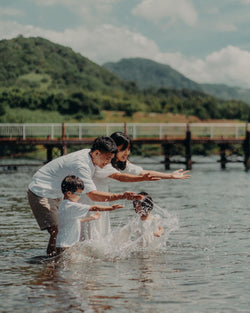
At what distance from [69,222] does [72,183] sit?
1.91ft

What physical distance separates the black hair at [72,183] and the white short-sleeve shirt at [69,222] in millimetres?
246

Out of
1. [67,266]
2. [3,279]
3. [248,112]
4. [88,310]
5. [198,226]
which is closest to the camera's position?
[88,310]

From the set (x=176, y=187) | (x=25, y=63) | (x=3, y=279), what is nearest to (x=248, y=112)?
(x=25, y=63)

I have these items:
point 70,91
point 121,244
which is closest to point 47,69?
point 70,91

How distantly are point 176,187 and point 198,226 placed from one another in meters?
11.8

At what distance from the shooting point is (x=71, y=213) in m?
7.48

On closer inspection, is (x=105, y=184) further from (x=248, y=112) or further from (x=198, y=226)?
(x=248, y=112)

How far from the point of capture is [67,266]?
797cm

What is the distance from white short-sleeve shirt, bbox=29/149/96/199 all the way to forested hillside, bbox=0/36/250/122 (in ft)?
208

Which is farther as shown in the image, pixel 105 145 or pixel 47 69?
pixel 47 69

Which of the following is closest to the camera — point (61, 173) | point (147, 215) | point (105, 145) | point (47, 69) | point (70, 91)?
point (105, 145)

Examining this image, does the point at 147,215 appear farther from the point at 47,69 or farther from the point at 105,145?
the point at 47,69

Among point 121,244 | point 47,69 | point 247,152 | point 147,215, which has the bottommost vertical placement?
point 247,152

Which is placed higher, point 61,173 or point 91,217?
point 61,173
